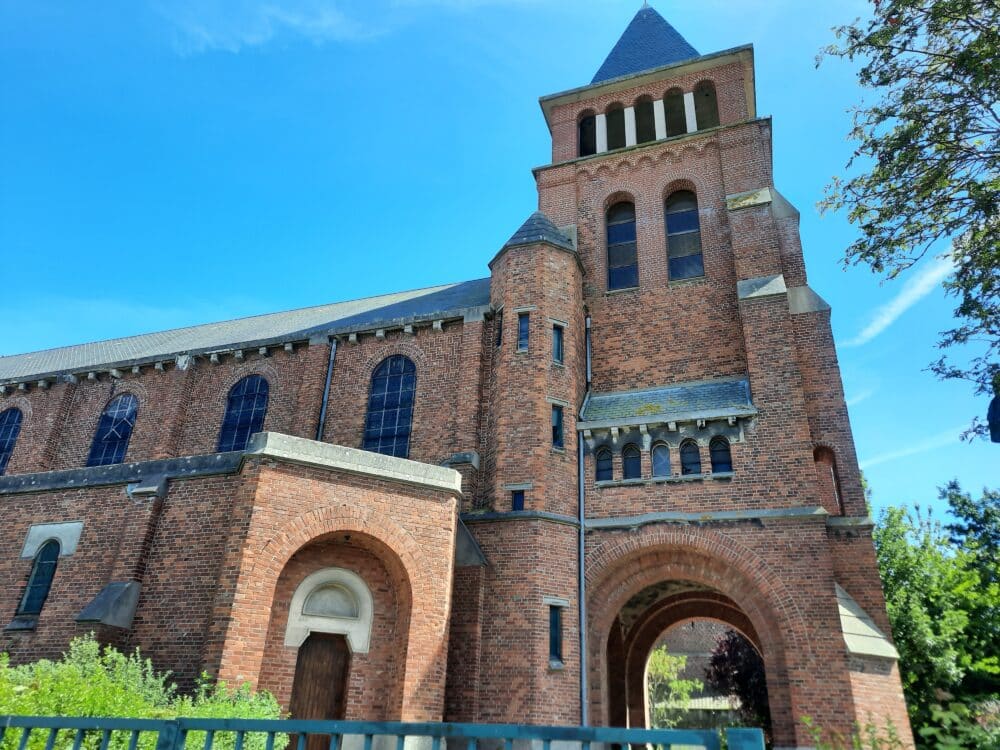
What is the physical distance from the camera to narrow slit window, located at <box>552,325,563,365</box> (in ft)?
56.4

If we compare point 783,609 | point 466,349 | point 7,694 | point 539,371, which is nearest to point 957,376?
point 783,609

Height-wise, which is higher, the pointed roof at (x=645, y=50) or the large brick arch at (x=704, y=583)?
the pointed roof at (x=645, y=50)

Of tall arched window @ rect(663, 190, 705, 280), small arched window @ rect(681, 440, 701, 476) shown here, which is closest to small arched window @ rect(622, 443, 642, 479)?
small arched window @ rect(681, 440, 701, 476)

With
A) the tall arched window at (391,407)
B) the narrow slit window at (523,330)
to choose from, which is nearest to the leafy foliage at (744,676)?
the narrow slit window at (523,330)

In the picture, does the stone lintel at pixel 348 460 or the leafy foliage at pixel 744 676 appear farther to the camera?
the leafy foliage at pixel 744 676

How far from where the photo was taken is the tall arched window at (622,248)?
1975 centimetres

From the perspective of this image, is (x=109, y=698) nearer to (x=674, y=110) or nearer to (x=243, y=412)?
(x=243, y=412)

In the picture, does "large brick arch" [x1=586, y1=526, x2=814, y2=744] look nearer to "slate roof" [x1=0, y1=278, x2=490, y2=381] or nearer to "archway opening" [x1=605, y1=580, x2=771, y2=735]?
"archway opening" [x1=605, y1=580, x2=771, y2=735]

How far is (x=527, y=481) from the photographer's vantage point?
15438 mm

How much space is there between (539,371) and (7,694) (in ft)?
37.9

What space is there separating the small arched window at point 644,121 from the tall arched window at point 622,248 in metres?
2.89

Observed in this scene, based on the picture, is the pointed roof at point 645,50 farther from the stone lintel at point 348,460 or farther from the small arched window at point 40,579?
the small arched window at point 40,579

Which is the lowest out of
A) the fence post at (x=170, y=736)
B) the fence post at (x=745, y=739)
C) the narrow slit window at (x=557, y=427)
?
the fence post at (x=170, y=736)

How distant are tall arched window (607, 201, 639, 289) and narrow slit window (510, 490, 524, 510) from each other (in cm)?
719
